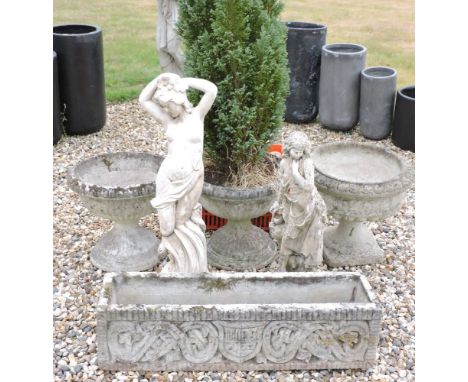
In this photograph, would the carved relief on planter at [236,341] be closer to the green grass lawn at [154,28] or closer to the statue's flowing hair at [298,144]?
the statue's flowing hair at [298,144]

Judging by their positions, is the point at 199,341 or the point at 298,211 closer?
the point at 199,341

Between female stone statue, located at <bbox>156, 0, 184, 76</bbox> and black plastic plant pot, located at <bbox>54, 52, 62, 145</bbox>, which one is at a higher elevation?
female stone statue, located at <bbox>156, 0, 184, 76</bbox>

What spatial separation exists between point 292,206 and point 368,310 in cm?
110

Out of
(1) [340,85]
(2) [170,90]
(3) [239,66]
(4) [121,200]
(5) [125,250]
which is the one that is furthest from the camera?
(1) [340,85]

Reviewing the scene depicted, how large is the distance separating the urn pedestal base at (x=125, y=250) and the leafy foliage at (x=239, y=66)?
1.14 metres

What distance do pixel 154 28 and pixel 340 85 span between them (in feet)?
21.8

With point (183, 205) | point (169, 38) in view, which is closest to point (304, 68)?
point (169, 38)

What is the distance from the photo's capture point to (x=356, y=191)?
500cm

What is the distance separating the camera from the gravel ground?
4.20 metres

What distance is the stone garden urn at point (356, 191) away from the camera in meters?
5.04

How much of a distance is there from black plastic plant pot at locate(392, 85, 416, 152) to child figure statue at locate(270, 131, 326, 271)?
372 centimetres

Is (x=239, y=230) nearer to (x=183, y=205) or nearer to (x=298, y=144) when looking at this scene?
(x=183, y=205)

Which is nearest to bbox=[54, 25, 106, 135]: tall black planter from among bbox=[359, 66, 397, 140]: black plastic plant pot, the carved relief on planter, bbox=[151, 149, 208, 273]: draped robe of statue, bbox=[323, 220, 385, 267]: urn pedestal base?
bbox=[359, 66, 397, 140]: black plastic plant pot

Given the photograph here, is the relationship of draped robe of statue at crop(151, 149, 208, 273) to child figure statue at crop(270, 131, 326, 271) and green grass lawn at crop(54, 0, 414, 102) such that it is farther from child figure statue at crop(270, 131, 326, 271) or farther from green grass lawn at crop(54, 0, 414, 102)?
green grass lawn at crop(54, 0, 414, 102)
